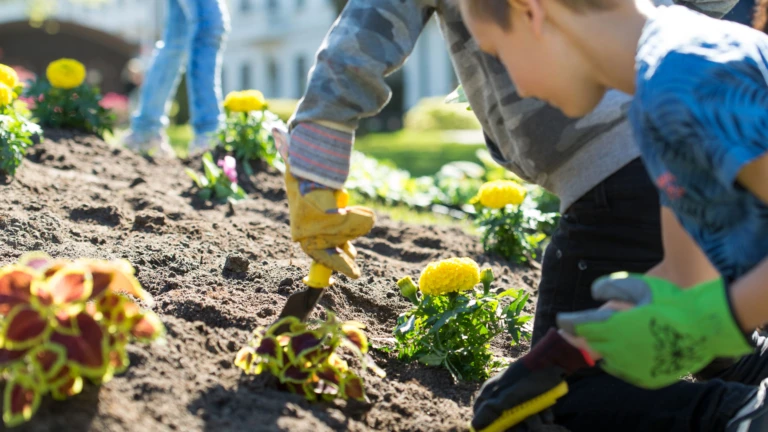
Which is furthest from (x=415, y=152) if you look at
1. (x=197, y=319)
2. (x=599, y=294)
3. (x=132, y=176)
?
(x=599, y=294)

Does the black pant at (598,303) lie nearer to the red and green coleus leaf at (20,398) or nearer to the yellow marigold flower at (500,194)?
the yellow marigold flower at (500,194)

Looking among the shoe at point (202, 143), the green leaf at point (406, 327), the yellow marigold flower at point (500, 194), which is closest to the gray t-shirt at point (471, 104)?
the green leaf at point (406, 327)

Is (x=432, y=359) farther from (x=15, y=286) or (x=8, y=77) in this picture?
(x=8, y=77)

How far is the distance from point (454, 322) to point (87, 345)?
1.05 meters

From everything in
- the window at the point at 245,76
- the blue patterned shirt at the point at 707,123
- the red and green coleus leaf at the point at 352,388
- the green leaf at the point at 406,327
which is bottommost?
the window at the point at 245,76

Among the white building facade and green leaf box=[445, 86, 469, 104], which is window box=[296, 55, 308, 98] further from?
green leaf box=[445, 86, 469, 104]

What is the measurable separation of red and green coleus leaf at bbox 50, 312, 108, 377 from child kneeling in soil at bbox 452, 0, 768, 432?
815 mm

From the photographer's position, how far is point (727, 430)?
6.39ft

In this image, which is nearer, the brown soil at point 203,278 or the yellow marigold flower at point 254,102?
the brown soil at point 203,278

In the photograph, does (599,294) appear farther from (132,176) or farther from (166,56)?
(166,56)

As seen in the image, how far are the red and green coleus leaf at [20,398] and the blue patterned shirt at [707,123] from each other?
112 centimetres

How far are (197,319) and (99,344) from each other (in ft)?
2.26

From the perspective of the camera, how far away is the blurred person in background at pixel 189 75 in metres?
4.73

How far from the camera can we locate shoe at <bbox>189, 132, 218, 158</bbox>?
4680mm
